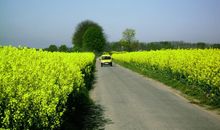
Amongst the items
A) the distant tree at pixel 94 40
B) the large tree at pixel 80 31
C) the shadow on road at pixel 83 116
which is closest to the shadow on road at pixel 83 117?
the shadow on road at pixel 83 116

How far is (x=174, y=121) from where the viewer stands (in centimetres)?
1195

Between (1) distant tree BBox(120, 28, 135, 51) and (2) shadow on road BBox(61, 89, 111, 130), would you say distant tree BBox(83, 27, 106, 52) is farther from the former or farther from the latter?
(2) shadow on road BBox(61, 89, 111, 130)

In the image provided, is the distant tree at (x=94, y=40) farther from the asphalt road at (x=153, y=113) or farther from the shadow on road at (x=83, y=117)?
the shadow on road at (x=83, y=117)

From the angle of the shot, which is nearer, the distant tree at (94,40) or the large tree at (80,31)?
the distant tree at (94,40)

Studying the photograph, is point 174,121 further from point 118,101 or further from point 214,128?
point 118,101

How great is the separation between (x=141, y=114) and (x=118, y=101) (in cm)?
335

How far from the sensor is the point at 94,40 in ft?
387

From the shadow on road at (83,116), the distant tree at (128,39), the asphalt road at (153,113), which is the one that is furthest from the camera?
the distant tree at (128,39)

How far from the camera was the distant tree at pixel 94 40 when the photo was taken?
387 feet

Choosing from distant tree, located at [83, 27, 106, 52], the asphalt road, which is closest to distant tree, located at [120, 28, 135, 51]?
distant tree, located at [83, 27, 106, 52]

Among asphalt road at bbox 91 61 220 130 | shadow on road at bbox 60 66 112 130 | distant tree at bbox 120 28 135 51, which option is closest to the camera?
shadow on road at bbox 60 66 112 130

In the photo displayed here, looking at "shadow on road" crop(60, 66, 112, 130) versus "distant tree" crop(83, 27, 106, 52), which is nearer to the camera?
"shadow on road" crop(60, 66, 112, 130)

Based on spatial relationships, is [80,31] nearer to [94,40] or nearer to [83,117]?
[94,40]

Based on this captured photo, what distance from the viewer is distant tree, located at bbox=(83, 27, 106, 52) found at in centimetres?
11788
